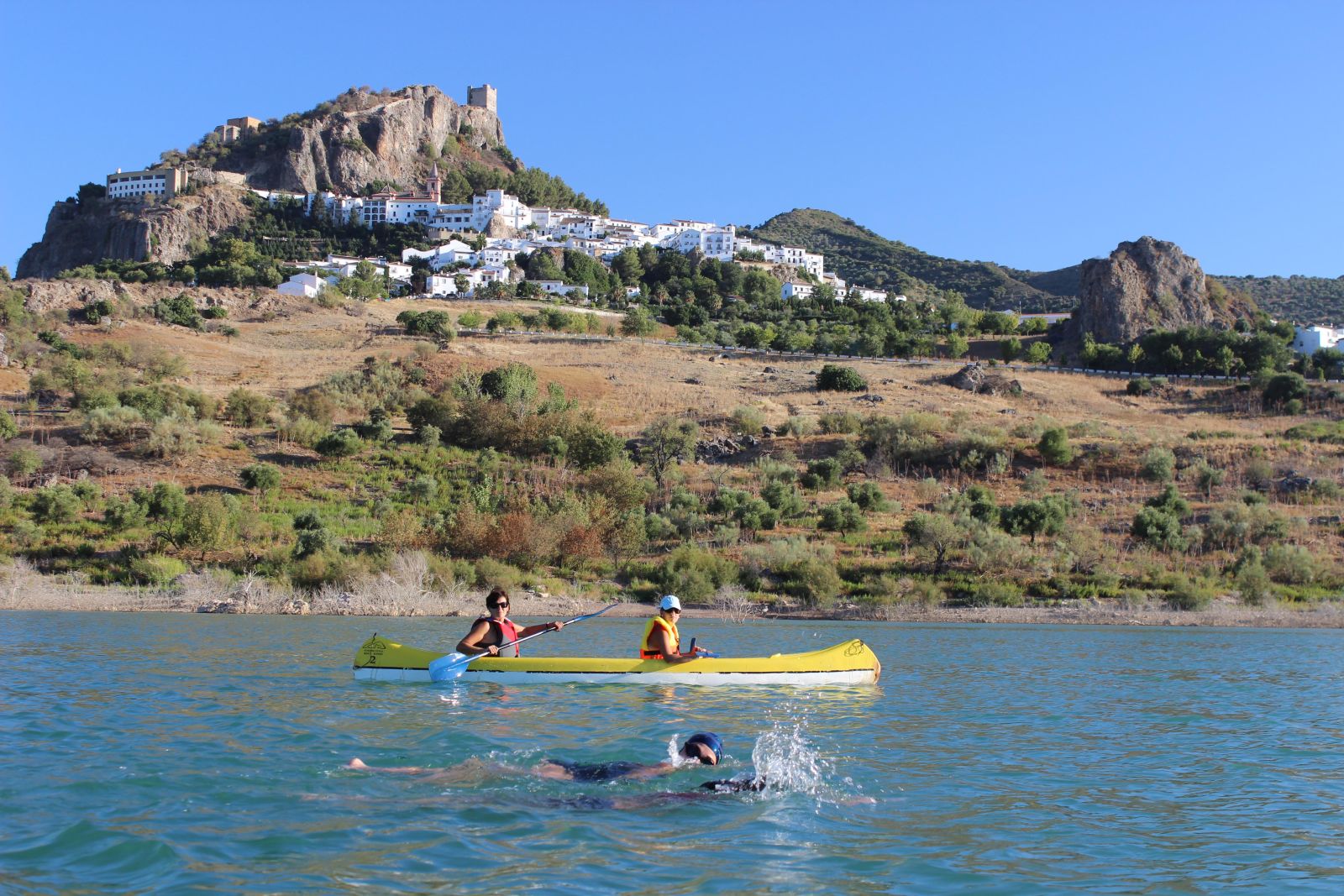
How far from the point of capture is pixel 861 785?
10625 millimetres

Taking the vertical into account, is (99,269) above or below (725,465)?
above

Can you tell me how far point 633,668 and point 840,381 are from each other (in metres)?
52.5

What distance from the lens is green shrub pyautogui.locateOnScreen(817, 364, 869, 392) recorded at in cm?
6700

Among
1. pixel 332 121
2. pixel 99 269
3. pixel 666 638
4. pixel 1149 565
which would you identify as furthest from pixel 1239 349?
pixel 332 121

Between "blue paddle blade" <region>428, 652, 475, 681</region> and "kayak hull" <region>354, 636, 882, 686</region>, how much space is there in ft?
0.33

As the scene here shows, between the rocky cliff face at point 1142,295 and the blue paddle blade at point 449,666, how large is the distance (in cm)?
9265

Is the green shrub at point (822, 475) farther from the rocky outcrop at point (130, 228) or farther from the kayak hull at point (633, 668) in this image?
the rocky outcrop at point (130, 228)

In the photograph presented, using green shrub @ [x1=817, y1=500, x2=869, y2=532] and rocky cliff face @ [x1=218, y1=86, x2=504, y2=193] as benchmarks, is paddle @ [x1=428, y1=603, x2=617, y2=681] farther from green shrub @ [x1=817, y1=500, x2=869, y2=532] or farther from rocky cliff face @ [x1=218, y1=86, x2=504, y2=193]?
rocky cliff face @ [x1=218, y1=86, x2=504, y2=193]

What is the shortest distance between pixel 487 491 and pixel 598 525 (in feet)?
22.4

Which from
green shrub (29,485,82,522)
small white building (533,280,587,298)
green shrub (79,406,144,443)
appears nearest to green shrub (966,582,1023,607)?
green shrub (29,485,82,522)

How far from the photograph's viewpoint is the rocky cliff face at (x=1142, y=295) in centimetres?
10000

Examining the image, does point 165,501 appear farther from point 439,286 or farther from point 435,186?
point 435,186

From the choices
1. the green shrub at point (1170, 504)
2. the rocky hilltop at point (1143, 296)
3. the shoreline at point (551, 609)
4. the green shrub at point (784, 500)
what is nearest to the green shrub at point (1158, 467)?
the green shrub at point (1170, 504)

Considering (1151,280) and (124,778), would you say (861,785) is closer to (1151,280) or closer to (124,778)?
(124,778)
